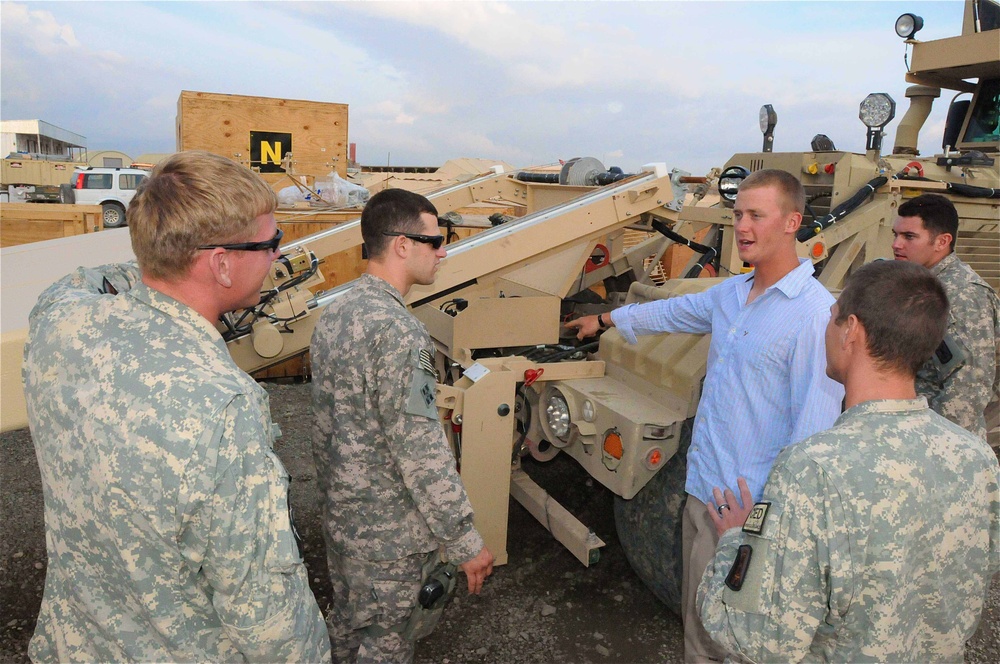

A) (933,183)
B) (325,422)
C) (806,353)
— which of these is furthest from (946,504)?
(933,183)

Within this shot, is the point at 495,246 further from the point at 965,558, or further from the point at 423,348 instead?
Answer: the point at 965,558

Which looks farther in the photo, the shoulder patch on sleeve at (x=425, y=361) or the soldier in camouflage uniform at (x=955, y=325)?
the soldier in camouflage uniform at (x=955, y=325)

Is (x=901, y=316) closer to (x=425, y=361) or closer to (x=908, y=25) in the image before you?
(x=425, y=361)

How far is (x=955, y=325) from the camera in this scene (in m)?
2.96

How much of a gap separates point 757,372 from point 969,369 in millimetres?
1336

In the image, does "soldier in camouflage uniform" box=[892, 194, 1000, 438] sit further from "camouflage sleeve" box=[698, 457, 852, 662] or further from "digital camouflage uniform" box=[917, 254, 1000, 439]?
"camouflage sleeve" box=[698, 457, 852, 662]

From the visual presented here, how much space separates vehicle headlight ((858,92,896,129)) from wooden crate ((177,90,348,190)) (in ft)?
19.6

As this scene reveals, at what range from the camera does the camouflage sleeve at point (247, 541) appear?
1.25 meters

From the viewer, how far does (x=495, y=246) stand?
3148mm

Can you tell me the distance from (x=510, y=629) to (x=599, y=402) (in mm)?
1090

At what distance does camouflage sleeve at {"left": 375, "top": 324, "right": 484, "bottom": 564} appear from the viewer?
6.75ft

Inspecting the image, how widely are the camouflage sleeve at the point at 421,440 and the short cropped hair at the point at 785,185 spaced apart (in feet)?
3.90

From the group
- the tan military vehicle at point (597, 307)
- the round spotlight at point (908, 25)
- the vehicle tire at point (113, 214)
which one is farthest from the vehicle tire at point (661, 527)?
the vehicle tire at point (113, 214)

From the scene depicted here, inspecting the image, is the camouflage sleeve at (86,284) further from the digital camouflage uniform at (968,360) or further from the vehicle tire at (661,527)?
the digital camouflage uniform at (968,360)
